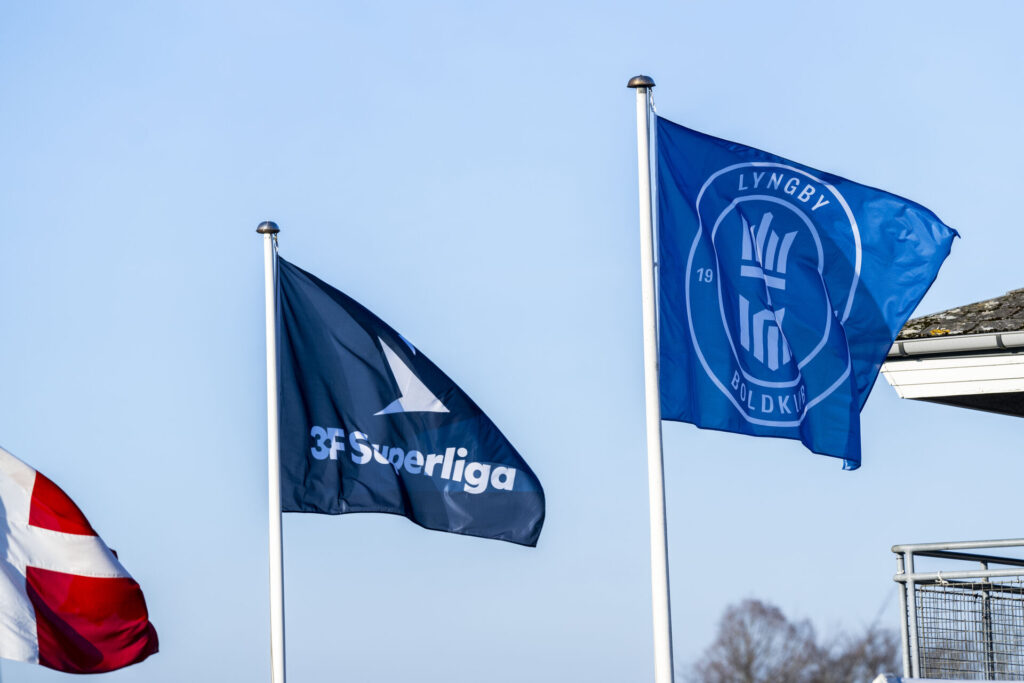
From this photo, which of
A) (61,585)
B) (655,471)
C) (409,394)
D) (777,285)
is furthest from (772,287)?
(61,585)

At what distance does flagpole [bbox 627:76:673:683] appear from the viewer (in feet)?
29.4

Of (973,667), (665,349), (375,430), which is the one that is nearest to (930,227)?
(665,349)

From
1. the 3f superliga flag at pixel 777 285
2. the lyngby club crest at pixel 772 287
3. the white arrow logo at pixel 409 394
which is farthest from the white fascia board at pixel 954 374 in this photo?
the white arrow logo at pixel 409 394

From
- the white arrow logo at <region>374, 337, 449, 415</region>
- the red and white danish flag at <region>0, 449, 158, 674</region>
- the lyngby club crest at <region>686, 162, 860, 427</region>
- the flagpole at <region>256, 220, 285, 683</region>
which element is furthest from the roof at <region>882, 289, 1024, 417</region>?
the red and white danish flag at <region>0, 449, 158, 674</region>

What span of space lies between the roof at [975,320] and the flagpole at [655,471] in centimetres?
244

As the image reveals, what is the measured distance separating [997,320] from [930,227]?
1047mm

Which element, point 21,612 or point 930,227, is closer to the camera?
point 930,227

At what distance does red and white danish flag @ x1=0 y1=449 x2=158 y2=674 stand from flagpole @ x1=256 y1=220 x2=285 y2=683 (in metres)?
1.04

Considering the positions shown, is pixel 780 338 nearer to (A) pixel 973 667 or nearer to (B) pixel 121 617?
(A) pixel 973 667

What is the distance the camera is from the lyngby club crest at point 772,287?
927cm

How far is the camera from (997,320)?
10352mm

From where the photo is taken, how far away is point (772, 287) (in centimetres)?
961

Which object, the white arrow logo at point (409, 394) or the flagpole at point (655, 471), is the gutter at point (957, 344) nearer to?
the flagpole at point (655, 471)

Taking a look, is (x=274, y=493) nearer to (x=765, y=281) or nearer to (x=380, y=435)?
(x=380, y=435)
